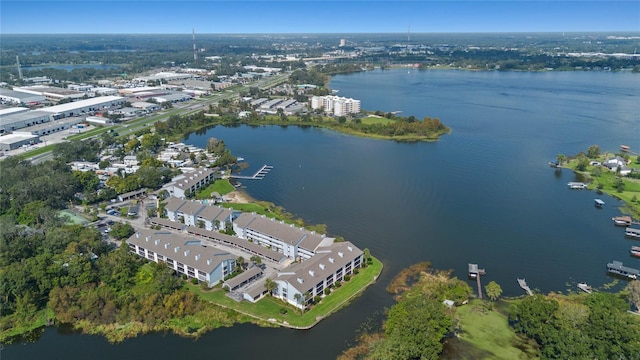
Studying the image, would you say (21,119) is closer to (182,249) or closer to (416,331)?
(182,249)

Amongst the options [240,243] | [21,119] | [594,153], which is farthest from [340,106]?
[21,119]

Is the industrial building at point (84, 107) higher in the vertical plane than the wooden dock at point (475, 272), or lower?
higher

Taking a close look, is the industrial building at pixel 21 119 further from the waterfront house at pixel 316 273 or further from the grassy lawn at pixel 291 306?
the waterfront house at pixel 316 273

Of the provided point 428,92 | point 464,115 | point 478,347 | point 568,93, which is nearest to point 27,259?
point 478,347

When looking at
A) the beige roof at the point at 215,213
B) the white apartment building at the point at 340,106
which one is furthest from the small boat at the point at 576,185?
the white apartment building at the point at 340,106

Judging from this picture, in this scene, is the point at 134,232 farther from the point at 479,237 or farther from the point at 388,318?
the point at 479,237

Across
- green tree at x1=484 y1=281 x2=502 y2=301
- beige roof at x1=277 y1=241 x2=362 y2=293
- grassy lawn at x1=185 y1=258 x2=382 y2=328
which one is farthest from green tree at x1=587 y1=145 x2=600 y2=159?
grassy lawn at x1=185 y1=258 x2=382 y2=328
